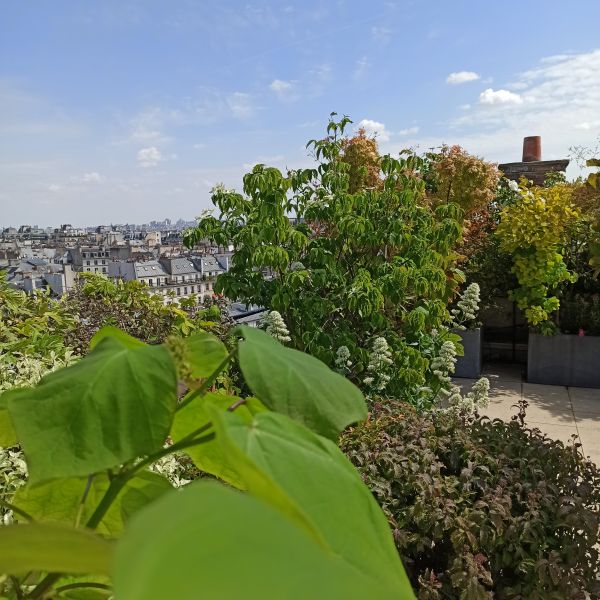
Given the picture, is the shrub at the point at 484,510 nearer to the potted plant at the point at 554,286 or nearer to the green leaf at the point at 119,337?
the green leaf at the point at 119,337

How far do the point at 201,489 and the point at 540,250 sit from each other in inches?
227

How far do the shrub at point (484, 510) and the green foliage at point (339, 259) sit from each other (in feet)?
3.91

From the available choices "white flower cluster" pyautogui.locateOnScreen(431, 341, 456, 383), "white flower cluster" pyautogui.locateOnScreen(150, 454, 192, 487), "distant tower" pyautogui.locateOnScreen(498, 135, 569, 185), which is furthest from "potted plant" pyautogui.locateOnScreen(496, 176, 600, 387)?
"white flower cluster" pyautogui.locateOnScreen(150, 454, 192, 487)

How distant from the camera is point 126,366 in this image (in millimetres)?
383

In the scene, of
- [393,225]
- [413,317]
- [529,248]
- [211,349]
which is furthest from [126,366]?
[529,248]

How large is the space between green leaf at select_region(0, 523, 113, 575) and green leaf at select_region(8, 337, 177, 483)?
2.6 inches

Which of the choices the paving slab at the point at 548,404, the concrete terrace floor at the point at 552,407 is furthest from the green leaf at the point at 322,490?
the paving slab at the point at 548,404

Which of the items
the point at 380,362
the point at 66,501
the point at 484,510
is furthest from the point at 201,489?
the point at 380,362

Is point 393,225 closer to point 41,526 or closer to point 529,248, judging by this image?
point 529,248

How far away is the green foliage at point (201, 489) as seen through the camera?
0.61 feet

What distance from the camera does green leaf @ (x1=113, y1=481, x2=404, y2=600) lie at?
179mm

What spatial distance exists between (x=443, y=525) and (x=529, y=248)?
14.4 ft

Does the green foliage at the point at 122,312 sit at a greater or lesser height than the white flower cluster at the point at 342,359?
greater

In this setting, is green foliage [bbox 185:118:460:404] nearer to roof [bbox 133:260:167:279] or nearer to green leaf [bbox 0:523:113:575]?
green leaf [bbox 0:523:113:575]
